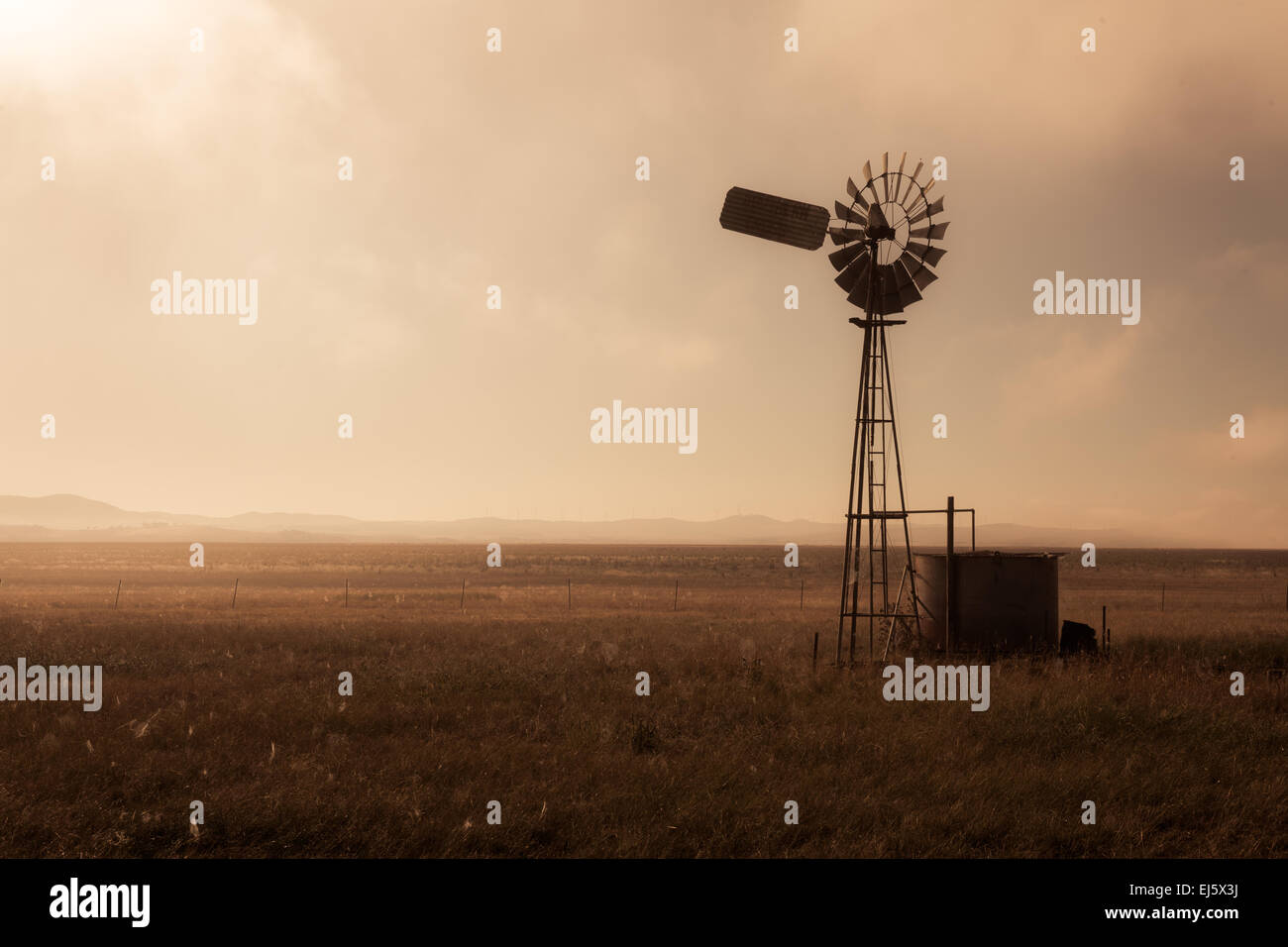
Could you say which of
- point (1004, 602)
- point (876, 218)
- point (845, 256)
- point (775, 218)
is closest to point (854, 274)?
point (845, 256)

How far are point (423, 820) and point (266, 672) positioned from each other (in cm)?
843

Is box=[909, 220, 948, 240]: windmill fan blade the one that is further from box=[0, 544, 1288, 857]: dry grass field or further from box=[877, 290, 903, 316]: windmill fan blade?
box=[0, 544, 1288, 857]: dry grass field

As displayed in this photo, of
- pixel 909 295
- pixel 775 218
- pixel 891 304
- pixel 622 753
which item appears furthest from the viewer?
pixel 891 304

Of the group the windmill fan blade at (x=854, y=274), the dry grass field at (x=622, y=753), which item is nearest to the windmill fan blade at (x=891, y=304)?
the windmill fan blade at (x=854, y=274)

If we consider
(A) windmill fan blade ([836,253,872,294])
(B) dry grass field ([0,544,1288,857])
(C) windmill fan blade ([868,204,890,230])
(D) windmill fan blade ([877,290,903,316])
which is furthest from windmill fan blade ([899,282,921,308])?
(B) dry grass field ([0,544,1288,857])

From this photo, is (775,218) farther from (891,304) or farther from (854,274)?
(891,304)

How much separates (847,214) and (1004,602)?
8742mm

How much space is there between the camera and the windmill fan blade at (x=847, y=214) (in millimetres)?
17406

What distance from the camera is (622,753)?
9422 millimetres

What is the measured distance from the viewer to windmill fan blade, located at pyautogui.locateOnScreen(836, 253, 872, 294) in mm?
17531

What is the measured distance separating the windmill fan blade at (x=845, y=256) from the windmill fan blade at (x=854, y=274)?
0.09 meters

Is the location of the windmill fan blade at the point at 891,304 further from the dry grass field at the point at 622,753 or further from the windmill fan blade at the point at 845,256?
the dry grass field at the point at 622,753
